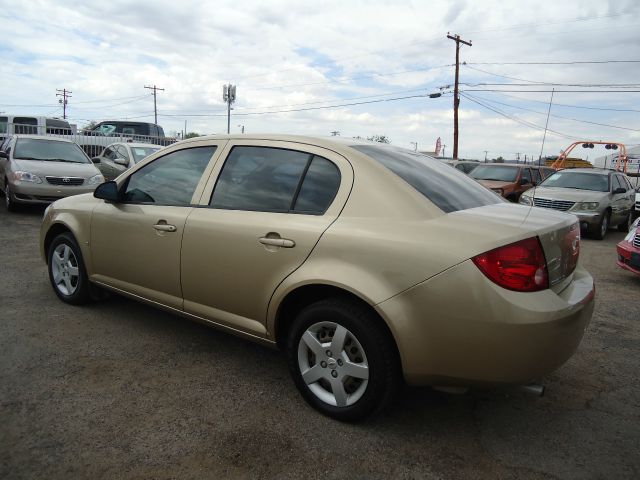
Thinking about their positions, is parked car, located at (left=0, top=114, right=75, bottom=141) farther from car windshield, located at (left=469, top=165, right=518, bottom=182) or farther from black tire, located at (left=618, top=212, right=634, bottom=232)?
black tire, located at (left=618, top=212, right=634, bottom=232)

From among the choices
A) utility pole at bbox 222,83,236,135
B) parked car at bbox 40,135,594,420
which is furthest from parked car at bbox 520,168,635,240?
utility pole at bbox 222,83,236,135

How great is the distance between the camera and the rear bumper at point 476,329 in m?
2.21

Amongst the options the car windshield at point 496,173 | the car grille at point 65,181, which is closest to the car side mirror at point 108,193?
the car grille at point 65,181

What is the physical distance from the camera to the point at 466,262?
2.25m

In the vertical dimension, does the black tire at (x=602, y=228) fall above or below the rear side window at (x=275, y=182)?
below

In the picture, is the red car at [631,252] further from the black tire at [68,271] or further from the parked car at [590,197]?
the black tire at [68,271]

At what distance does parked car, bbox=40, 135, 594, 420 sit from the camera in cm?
227

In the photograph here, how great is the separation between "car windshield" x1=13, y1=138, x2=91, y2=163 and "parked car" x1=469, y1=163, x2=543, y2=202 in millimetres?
9924

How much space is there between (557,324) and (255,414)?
5.38 feet

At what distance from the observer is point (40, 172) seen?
923 cm

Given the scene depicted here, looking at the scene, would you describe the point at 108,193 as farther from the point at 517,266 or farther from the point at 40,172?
the point at 40,172

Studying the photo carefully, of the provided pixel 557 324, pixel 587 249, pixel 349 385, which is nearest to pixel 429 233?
pixel 557 324

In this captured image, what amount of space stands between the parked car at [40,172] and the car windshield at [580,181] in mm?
9811

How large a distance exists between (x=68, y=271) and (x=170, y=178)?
154 centimetres
